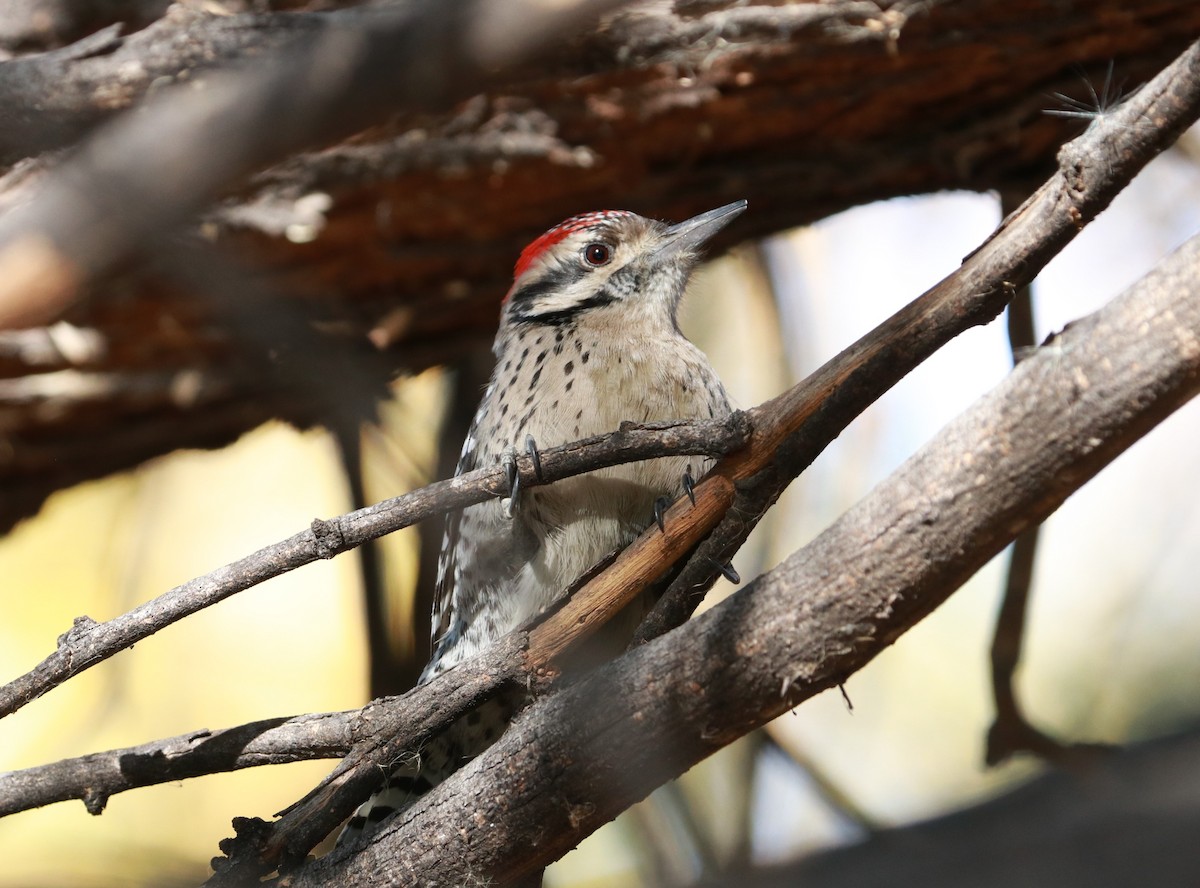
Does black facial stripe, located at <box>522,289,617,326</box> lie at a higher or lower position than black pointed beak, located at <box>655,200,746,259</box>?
lower

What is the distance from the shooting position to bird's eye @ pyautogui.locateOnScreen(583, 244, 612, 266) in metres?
3.85

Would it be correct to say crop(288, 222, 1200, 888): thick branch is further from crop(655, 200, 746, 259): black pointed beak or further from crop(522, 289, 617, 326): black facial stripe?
crop(655, 200, 746, 259): black pointed beak

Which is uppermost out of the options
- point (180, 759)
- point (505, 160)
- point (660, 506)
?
point (505, 160)

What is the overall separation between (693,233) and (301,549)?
1.97 m

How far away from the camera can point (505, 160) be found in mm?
4094

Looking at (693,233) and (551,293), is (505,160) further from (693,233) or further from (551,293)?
(693,233)

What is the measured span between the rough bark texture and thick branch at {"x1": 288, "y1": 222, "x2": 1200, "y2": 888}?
190 centimetres

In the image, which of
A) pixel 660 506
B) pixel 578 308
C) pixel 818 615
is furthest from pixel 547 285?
pixel 818 615

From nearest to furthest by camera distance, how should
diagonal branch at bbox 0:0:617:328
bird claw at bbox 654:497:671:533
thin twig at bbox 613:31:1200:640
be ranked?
thin twig at bbox 613:31:1200:640
diagonal branch at bbox 0:0:617:328
bird claw at bbox 654:497:671:533

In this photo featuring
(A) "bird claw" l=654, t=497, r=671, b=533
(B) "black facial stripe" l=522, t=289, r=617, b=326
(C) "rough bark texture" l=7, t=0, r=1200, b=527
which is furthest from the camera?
(B) "black facial stripe" l=522, t=289, r=617, b=326

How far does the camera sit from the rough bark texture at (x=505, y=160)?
367 centimetres

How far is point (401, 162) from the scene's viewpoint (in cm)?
405

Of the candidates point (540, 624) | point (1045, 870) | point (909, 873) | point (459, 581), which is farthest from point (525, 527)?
point (1045, 870)

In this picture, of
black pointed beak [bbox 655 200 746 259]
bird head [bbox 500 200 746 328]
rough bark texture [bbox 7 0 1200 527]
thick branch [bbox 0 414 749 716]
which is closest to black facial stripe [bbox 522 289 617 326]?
bird head [bbox 500 200 746 328]
